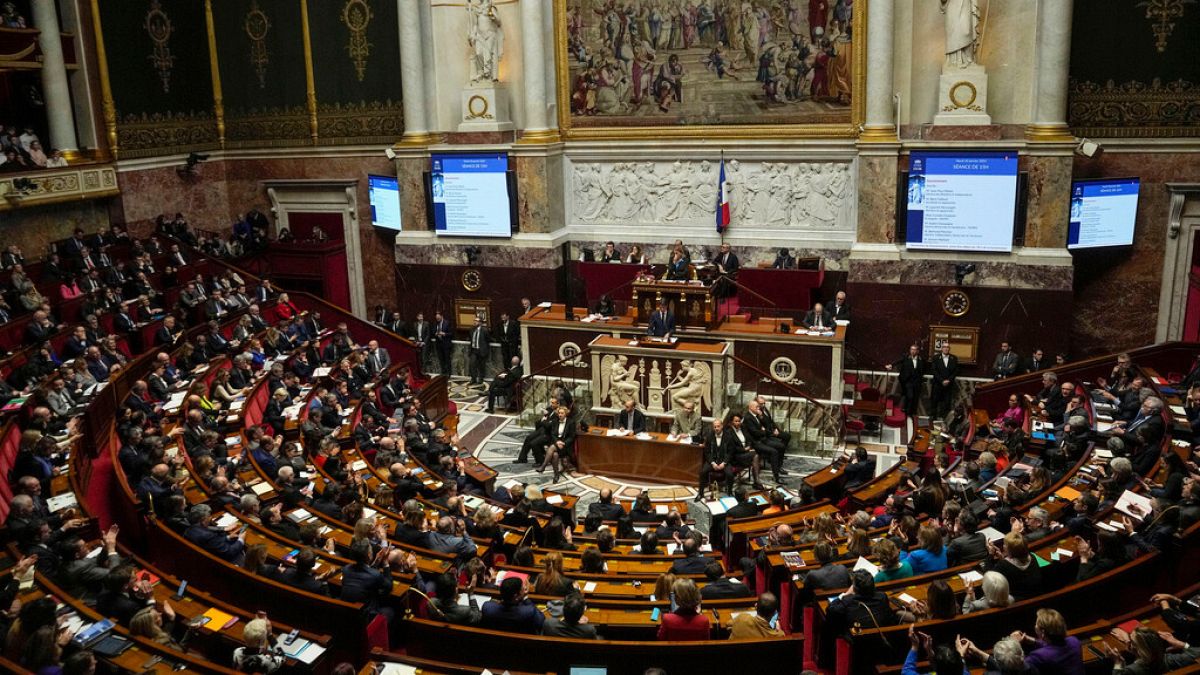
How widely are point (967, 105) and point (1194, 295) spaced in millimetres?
5535

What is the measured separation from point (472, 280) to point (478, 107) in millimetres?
3949

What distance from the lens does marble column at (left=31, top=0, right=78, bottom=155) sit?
66.2 ft

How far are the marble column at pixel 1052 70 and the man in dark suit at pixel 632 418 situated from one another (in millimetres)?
8986

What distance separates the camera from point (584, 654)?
24.4ft

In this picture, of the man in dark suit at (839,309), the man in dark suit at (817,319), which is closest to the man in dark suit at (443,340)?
the man in dark suit at (817,319)

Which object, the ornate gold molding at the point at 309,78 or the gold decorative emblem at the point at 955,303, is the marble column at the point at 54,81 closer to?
the ornate gold molding at the point at 309,78

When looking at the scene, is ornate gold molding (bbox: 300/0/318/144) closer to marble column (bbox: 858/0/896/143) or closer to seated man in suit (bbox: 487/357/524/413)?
seated man in suit (bbox: 487/357/524/413)

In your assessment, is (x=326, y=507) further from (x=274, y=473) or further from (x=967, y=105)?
(x=967, y=105)

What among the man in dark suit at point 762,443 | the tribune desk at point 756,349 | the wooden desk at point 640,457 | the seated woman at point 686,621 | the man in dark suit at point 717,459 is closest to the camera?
the seated woman at point 686,621

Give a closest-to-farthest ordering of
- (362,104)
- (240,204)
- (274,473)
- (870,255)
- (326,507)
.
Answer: (326,507) → (274,473) → (870,255) → (362,104) → (240,204)

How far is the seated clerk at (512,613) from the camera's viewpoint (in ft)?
25.4

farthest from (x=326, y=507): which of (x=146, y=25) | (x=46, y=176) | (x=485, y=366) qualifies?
(x=146, y=25)

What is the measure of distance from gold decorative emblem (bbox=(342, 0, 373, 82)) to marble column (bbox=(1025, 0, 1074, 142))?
1500 centimetres

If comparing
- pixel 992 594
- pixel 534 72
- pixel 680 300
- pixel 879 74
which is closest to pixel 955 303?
pixel 879 74
